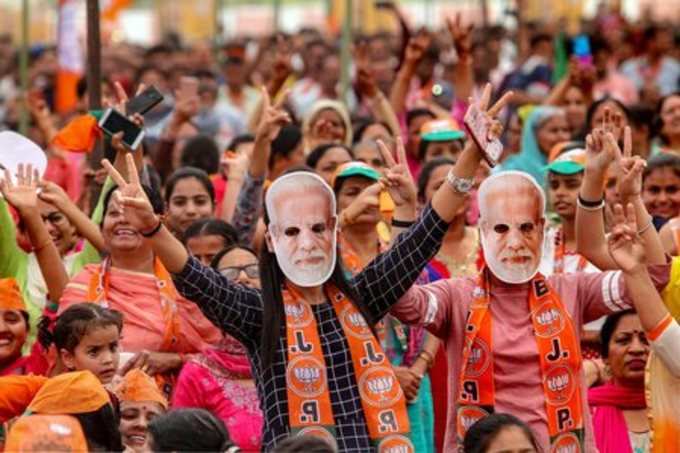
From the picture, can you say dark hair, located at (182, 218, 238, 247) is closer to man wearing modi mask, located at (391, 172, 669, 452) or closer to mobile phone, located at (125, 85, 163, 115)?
mobile phone, located at (125, 85, 163, 115)

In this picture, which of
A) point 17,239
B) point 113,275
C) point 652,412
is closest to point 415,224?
point 652,412

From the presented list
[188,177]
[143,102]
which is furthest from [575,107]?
[143,102]

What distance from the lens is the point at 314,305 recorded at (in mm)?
7031

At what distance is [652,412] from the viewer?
744cm

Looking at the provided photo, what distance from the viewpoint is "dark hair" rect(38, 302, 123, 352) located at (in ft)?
24.5

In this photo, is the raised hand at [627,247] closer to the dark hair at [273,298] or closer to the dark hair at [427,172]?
the dark hair at [273,298]

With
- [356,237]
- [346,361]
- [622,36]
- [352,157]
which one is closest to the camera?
[346,361]

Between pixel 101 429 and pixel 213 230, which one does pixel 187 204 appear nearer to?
pixel 213 230

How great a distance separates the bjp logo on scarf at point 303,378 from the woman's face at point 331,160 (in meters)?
3.15

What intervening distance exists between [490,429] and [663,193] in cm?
268

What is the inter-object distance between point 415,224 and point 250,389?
50.3 inches

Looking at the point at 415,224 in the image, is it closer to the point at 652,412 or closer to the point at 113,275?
the point at 652,412

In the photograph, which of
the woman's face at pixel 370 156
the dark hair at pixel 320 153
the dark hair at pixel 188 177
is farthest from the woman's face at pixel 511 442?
the woman's face at pixel 370 156

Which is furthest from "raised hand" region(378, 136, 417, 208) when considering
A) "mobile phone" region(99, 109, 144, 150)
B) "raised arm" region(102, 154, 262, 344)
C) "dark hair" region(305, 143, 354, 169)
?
"dark hair" region(305, 143, 354, 169)
